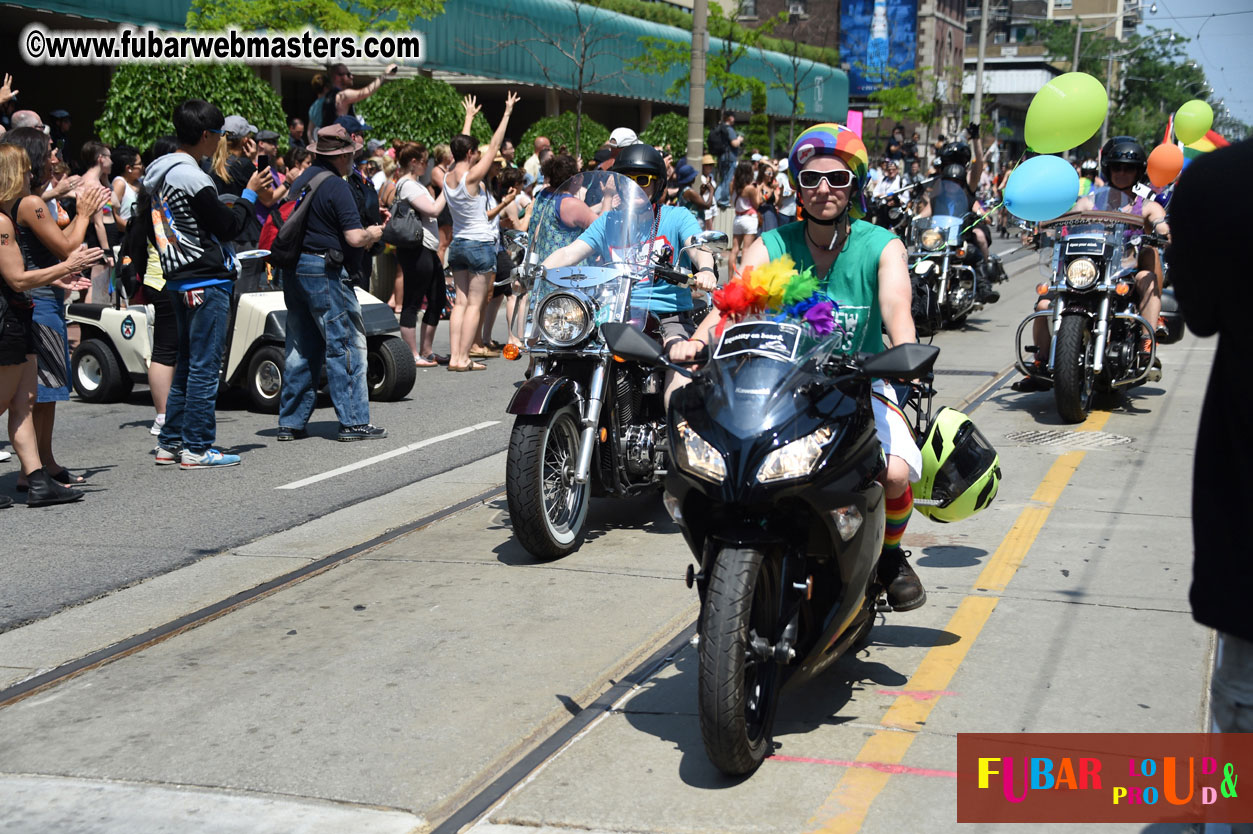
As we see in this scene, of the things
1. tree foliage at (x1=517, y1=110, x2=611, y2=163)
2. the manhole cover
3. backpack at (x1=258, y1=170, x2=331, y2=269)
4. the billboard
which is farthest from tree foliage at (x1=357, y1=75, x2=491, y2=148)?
the billboard

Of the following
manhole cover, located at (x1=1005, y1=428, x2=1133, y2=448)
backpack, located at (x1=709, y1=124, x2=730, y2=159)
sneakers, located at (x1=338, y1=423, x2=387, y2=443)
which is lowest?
sneakers, located at (x1=338, y1=423, x2=387, y2=443)

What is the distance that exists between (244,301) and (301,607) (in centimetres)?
509

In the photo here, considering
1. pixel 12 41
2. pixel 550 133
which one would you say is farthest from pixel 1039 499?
pixel 12 41

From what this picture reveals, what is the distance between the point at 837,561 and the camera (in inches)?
155

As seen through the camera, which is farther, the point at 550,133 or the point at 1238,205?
the point at 550,133

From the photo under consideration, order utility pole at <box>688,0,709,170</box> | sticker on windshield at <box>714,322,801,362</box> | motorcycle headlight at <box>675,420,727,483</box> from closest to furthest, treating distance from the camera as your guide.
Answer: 1. motorcycle headlight at <box>675,420,727,483</box>
2. sticker on windshield at <box>714,322,801,362</box>
3. utility pole at <box>688,0,709,170</box>

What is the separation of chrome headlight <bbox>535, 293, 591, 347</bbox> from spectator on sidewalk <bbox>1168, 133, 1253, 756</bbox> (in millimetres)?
3802

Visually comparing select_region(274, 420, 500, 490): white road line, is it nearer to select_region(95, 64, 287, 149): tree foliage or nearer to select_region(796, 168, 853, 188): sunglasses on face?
select_region(796, 168, 853, 188): sunglasses on face

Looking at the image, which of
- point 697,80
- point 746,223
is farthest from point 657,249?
point 697,80

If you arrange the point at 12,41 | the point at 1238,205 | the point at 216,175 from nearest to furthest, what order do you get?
the point at 1238,205 < the point at 216,175 < the point at 12,41

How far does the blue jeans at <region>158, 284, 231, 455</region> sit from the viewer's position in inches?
315

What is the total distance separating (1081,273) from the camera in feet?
30.7

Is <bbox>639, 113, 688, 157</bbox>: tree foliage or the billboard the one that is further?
the billboard

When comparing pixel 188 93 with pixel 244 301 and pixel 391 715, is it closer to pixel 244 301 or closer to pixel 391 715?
pixel 244 301
